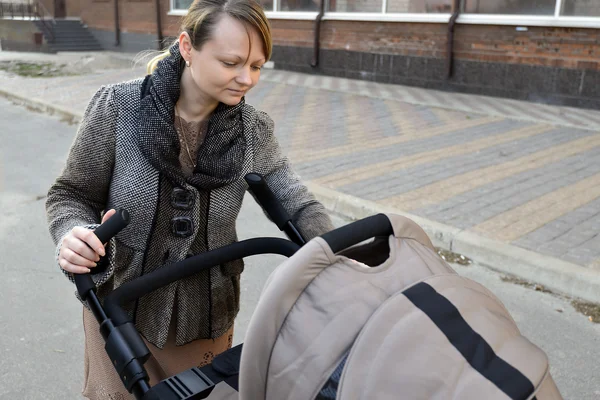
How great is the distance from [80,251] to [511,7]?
10716 millimetres

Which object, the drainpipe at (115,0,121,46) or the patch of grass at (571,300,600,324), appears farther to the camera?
the drainpipe at (115,0,121,46)

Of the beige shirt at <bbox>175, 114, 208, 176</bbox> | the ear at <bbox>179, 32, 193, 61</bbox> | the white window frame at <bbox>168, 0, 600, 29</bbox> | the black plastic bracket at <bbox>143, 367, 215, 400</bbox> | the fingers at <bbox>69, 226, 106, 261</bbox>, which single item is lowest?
the black plastic bracket at <bbox>143, 367, 215, 400</bbox>

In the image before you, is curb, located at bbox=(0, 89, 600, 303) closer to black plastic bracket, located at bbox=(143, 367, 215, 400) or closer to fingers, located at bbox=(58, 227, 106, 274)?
black plastic bracket, located at bbox=(143, 367, 215, 400)

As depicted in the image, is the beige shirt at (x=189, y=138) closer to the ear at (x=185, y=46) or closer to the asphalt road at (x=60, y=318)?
the ear at (x=185, y=46)

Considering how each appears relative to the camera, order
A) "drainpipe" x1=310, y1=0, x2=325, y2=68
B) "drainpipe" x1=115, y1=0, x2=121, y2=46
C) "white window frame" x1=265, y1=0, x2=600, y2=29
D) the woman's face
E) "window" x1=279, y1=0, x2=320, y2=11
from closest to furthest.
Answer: the woman's face < "white window frame" x1=265, y1=0, x2=600, y2=29 < "drainpipe" x1=310, y1=0, x2=325, y2=68 < "window" x1=279, y1=0, x2=320, y2=11 < "drainpipe" x1=115, y1=0, x2=121, y2=46

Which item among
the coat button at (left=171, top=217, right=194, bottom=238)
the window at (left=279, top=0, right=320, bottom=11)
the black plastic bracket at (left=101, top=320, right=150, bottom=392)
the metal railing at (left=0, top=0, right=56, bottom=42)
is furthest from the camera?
the metal railing at (left=0, top=0, right=56, bottom=42)

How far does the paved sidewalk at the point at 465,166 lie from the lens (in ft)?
15.8

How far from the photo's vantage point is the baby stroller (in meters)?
1.19

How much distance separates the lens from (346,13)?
13742 millimetres

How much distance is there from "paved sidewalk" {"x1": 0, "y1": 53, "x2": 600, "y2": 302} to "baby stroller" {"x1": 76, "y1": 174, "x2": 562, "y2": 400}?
5.83 feet

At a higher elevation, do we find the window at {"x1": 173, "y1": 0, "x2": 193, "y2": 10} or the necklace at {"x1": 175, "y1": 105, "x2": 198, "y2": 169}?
the window at {"x1": 173, "y1": 0, "x2": 193, "y2": 10}

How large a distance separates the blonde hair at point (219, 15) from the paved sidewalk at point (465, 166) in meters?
1.01

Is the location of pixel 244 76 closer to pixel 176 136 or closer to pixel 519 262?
pixel 176 136

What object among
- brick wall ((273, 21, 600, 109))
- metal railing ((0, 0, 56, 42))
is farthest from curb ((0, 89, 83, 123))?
metal railing ((0, 0, 56, 42))
